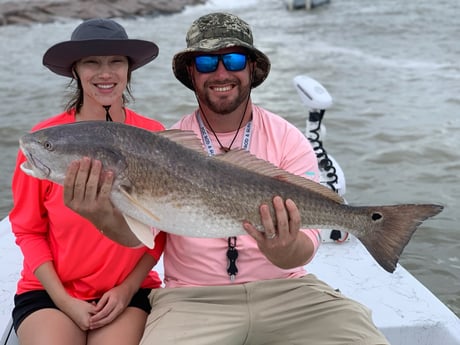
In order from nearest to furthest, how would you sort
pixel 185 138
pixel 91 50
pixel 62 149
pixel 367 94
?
pixel 62 149 → pixel 185 138 → pixel 91 50 → pixel 367 94

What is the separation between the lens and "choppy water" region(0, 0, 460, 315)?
26.2 feet

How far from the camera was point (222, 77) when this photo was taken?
130 inches

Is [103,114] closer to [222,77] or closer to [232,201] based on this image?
[222,77]

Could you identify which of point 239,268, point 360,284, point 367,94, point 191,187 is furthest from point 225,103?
point 367,94

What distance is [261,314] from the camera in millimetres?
3158

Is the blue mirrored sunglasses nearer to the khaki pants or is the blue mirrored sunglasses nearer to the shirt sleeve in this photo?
the shirt sleeve

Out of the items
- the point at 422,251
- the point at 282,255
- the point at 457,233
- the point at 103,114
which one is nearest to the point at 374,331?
the point at 282,255

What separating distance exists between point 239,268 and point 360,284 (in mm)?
1321

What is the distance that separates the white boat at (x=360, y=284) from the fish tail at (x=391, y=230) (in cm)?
91

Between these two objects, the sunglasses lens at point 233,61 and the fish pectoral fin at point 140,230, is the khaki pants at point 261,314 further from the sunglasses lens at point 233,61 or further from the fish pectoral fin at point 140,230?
the sunglasses lens at point 233,61

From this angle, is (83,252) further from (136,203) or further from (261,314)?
(261,314)

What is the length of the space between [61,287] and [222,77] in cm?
145

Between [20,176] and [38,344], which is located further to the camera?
[20,176]

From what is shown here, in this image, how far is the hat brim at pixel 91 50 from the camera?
10.1 ft
